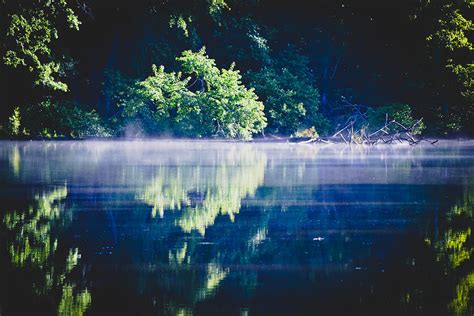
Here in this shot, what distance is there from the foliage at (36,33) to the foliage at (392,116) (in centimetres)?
1320

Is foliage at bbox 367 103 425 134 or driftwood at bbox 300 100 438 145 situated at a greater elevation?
foliage at bbox 367 103 425 134

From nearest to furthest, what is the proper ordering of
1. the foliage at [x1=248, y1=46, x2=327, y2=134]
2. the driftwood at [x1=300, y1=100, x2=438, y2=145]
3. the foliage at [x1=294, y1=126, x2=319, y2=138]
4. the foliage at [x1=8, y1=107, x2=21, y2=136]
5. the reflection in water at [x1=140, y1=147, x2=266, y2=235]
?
the reflection in water at [x1=140, y1=147, x2=266, y2=235] → the driftwood at [x1=300, y1=100, x2=438, y2=145] → the foliage at [x1=8, y1=107, x2=21, y2=136] → the foliage at [x1=294, y1=126, x2=319, y2=138] → the foliage at [x1=248, y1=46, x2=327, y2=134]

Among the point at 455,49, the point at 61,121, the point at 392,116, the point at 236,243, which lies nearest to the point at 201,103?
the point at 61,121

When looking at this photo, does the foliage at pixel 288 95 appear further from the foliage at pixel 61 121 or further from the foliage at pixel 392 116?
the foliage at pixel 61 121

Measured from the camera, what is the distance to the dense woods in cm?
3278

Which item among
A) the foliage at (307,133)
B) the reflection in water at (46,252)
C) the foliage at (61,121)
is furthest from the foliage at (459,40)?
the reflection in water at (46,252)

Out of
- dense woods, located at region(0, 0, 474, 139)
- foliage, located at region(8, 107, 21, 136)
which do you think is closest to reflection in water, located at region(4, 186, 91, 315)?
dense woods, located at region(0, 0, 474, 139)

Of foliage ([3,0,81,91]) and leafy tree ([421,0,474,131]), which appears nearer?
foliage ([3,0,81,91])

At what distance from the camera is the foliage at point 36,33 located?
1216 inches

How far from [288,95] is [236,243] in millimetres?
27043

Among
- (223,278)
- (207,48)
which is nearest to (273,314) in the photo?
(223,278)

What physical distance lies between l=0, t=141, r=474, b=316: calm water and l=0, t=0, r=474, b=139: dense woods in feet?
54.4

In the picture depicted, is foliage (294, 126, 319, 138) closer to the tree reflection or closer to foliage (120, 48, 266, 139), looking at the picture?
foliage (120, 48, 266, 139)

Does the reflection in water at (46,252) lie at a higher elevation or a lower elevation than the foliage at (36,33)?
lower
